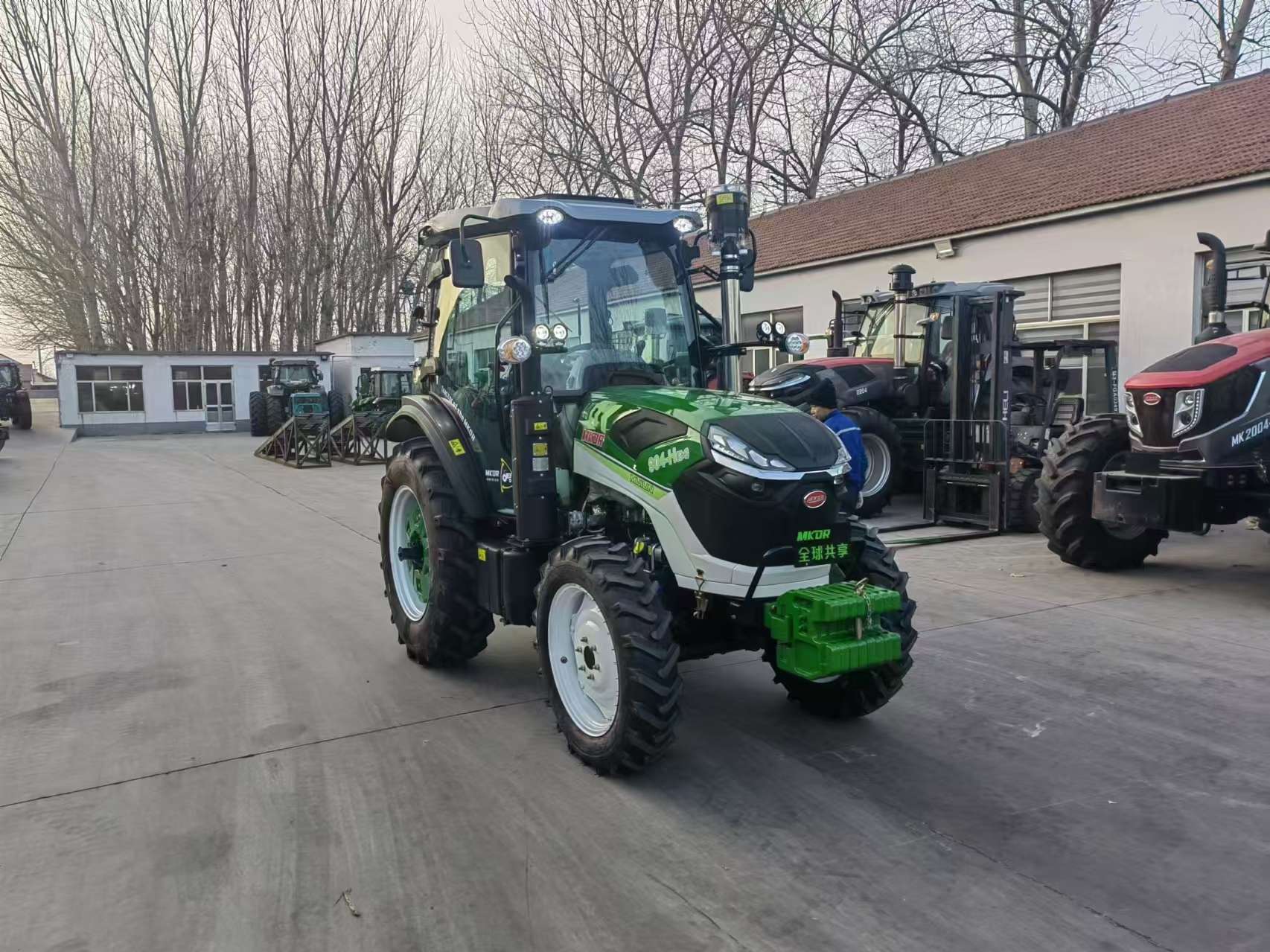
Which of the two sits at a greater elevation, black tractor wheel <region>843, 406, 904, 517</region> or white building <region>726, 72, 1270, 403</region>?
white building <region>726, 72, 1270, 403</region>

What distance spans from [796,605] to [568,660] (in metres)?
1.11

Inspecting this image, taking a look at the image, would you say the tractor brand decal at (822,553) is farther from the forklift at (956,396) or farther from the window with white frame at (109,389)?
the window with white frame at (109,389)

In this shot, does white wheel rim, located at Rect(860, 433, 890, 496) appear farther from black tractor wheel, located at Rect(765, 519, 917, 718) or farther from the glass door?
the glass door

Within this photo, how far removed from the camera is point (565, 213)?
472cm

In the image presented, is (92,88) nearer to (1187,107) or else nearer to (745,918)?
(1187,107)

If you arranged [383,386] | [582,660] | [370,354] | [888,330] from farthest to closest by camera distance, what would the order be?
[370,354], [383,386], [888,330], [582,660]

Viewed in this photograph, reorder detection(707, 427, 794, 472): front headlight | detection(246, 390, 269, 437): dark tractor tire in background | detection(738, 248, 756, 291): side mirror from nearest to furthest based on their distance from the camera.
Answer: detection(707, 427, 794, 472): front headlight → detection(738, 248, 756, 291): side mirror → detection(246, 390, 269, 437): dark tractor tire in background

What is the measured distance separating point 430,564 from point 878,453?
714 cm

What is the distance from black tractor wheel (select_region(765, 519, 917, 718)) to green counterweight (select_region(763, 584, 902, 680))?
21cm

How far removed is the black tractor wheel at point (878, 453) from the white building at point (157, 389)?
2829 centimetres

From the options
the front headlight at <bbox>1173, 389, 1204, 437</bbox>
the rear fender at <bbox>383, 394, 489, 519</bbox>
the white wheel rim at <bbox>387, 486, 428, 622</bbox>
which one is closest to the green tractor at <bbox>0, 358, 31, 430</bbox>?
the white wheel rim at <bbox>387, 486, 428, 622</bbox>

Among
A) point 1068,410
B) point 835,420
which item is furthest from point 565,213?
point 1068,410

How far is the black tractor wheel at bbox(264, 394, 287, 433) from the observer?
3102 centimetres

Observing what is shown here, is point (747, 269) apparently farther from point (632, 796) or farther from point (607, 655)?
point (632, 796)
